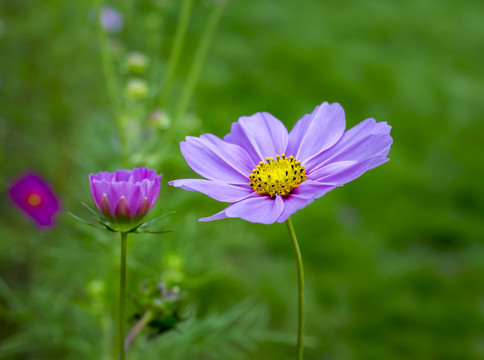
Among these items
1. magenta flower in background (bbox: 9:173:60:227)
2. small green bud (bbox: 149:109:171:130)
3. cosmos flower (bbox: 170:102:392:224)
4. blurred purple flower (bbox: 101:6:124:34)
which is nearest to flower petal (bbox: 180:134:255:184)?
cosmos flower (bbox: 170:102:392:224)

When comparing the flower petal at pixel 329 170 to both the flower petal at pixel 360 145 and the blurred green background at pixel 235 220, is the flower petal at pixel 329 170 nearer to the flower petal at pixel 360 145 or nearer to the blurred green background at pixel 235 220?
the flower petal at pixel 360 145

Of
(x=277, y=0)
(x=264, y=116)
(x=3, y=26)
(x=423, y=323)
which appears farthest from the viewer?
(x=277, y=0)

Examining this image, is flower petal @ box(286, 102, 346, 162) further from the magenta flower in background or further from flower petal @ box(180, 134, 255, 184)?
the magenta flower in background

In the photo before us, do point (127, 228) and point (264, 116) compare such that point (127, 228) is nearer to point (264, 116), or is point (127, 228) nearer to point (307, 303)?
point (264, 116)

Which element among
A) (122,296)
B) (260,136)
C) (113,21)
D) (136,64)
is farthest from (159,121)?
(113,21)

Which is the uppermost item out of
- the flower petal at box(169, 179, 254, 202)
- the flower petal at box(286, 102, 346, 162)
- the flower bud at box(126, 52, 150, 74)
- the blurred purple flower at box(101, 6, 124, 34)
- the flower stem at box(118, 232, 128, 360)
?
the blurred purple flower at box(101, 6, 124, 34)

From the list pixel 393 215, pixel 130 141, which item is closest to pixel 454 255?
pixel 393 215

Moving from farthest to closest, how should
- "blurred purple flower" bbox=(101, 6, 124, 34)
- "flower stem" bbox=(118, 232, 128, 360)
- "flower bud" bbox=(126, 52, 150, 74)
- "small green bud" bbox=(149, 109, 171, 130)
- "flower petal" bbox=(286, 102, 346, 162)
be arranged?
"blurred purple flower" bbox=(101, 6, 124, 34), "flower bud" bbox=(126, 52, 150, 74), "small green bud" bbox=(149, 109, 171, 130), "flower petal" bbox=(286, 102, 346, 162), "flower stem" bbox=(118, 232, 128, 360)
